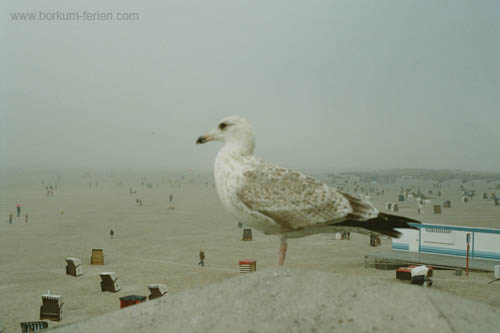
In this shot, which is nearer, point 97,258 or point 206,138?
point 206,138

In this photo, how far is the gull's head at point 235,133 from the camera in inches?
271

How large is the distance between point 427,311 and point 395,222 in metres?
1.23

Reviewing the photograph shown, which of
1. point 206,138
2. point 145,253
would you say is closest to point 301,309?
point 206,138

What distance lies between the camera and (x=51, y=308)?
659 inches

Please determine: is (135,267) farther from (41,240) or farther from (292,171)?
(292,171)

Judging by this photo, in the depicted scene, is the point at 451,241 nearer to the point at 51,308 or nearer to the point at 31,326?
the point at 51,308

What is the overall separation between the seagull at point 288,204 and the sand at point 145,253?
103cm

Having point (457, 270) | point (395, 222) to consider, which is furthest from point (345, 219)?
point (457, 270)

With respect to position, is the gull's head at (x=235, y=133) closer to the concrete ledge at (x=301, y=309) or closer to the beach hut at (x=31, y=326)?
the concrete ledge at (x=301, y=309)

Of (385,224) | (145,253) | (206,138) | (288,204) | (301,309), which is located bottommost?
(145,253)

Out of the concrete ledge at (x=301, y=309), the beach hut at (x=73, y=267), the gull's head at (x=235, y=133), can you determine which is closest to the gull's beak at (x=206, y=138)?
the gull's head at (x=235, y=133)

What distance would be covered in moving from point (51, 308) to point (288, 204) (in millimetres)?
13671

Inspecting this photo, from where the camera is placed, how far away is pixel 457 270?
23062 mm

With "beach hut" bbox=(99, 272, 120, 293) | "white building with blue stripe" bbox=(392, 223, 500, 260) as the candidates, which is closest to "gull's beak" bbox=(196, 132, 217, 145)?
"beach hut" bbox=(99, 272, 120, 293)
